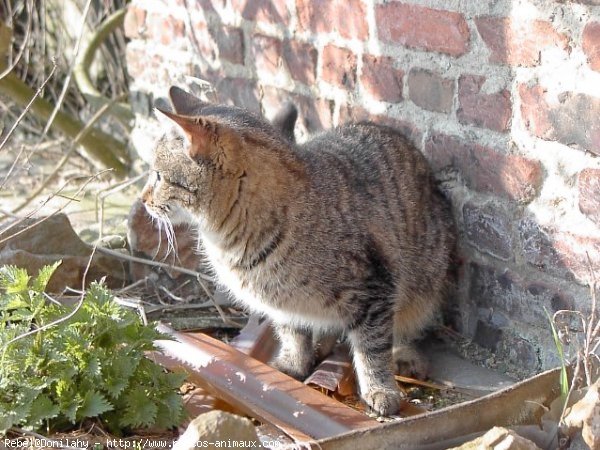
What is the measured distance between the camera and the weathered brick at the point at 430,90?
11.1 feet

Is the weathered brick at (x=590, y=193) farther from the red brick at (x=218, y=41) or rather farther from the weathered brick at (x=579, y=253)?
the red brick at (x=218, y=41)

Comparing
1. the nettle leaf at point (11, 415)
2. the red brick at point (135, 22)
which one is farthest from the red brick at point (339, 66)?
the nettle leaf at point (11, 415)

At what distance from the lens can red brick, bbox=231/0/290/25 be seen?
409cm

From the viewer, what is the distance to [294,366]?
138 inches

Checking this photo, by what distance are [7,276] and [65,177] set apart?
2.88m

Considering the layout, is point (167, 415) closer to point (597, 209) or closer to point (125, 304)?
point (125, 304)

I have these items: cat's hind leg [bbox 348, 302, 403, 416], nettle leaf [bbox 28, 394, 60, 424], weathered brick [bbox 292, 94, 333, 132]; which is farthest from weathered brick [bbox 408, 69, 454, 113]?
nettle leaf [bbox 28, 394, 60, 424]

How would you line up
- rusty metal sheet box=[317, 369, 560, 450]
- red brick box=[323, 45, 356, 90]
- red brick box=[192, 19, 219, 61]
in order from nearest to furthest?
rusty metal sheet box=[317, 369, 560, 450], red brick box=[323, 45, 356, 90], red brick box=[192, 19, 219, 61]

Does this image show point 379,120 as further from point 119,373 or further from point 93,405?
point 93,405

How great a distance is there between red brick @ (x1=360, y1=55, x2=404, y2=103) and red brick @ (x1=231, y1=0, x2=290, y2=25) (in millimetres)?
581

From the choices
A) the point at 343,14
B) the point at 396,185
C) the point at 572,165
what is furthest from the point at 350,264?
the point at 343,14

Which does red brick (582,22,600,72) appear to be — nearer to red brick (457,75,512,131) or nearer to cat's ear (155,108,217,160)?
red brick (457,75,512,131)

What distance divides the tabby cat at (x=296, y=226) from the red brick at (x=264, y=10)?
2.73 ft

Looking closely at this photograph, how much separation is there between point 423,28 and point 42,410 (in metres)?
1.94
